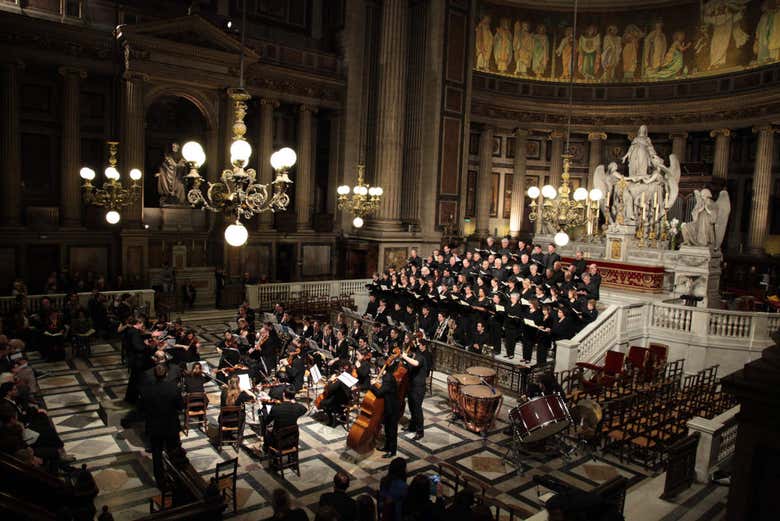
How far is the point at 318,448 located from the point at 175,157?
53.4ft

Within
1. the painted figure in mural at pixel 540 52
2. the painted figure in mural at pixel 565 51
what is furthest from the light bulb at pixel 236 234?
the painted figure in mural at pixel 565 51

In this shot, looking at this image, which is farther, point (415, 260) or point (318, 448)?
point (415, 260)

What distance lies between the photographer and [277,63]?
23.5 meters

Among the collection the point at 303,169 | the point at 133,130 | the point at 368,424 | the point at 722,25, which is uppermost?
the point at 722,25

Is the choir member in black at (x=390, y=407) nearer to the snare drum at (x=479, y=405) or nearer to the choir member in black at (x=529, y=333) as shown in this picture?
the snare drum at (x=479, y=405)

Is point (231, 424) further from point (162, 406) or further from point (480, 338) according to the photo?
point (480, 338)

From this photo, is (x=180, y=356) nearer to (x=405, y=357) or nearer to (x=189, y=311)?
(x=405, y=357)

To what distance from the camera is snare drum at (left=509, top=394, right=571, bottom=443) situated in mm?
9031

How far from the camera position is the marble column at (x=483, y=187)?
29203 millimetres

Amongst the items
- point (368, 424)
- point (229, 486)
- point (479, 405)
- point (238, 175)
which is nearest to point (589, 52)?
point (479, 405)

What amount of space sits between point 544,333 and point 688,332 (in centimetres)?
437

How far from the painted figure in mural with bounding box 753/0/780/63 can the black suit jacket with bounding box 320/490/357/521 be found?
2672 cm

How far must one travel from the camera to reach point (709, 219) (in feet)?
53.9

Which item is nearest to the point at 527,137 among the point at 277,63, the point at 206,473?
the point at 277,63
